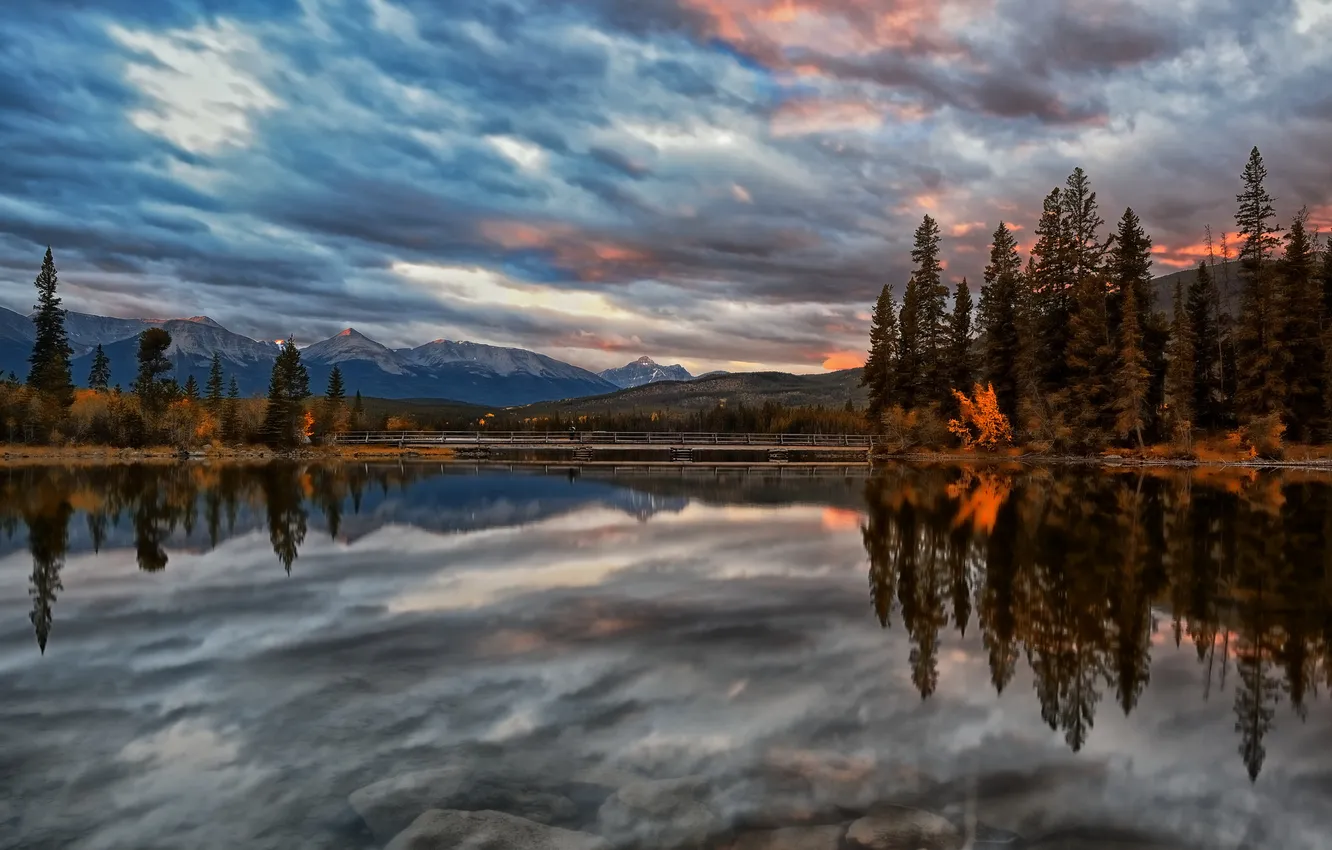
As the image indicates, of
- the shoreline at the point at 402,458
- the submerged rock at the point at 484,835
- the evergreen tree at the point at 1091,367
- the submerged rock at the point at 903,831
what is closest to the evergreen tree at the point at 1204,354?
the evergreen tree at the point at 1091,367

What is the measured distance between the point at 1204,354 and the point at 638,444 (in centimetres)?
5945

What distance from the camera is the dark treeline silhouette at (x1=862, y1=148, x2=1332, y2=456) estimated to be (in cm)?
7075

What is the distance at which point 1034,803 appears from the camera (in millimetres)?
8375

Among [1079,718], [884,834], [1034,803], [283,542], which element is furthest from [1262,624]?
[283,542]

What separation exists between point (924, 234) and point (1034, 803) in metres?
93.7

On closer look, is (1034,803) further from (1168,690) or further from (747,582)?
(747,582)

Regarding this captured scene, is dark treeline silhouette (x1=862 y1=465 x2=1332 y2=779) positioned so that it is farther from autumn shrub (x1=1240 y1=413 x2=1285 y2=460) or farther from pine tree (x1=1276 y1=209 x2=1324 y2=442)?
pine tree (x1=1276 y1=209 x2=1324 y2=442)

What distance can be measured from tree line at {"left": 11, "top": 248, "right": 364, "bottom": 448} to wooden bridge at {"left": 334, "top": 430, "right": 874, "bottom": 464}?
282 inches

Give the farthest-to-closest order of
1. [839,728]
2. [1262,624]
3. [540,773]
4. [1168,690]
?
1. [1262,624]
2. [1168,690]
3. [839,728]
4. [540,773]

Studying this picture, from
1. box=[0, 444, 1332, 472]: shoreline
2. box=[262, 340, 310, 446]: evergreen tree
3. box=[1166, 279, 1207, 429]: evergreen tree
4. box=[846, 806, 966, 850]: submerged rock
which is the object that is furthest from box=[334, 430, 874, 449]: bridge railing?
box=[846, 806, 966, 850]: submerged rock

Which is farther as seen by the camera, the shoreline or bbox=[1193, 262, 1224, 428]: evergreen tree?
bbox=[1193, 262, 1224, 428]: evergreen tree

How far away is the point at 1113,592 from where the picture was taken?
1850 cm

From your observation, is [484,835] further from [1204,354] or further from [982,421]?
[1204,354]

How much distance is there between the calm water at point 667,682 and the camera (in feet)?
27.3
